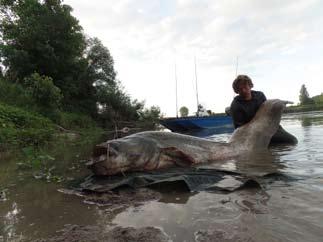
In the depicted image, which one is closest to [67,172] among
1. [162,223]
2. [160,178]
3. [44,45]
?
[160,178]

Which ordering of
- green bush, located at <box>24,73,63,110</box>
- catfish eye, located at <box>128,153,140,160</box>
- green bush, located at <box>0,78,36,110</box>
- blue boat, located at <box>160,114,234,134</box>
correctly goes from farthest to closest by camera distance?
blue boat, located at <box>160,114,234,134</box> < green bush, located at <box>24,73,63,110</box> < green bush, located at <box>0,78,36,110</box> < catfish eye, located at <box>128,153,140,160</box>

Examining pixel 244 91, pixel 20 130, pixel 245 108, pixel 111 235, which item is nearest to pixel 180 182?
pixel 111 235

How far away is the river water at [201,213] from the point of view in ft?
6.01

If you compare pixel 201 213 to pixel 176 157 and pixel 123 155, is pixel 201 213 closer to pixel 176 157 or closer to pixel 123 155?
pixel 123 155

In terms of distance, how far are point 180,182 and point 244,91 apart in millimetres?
3530

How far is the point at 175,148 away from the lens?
4.25m

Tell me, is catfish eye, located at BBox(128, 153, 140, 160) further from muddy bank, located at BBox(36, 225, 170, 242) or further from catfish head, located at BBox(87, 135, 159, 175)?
muddy bank, located at BBox(36, 225, 170, 242)

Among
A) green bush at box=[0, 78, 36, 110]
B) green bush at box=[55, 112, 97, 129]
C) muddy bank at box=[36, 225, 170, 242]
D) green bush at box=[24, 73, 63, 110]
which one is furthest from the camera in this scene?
green bush at box=[55, 112, 97, 129]

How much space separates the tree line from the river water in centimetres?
1847

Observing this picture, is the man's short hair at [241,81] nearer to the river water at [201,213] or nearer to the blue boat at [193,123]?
the river water at [201,213]

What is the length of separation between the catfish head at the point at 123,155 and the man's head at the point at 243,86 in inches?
105

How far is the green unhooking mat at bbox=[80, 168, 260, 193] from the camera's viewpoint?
9.79 feet

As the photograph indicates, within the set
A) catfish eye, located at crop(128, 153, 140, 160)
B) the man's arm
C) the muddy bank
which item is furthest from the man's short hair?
the muddy bank

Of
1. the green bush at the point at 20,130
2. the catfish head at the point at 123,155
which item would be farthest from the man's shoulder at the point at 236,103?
the green bush at the point at 20,130
